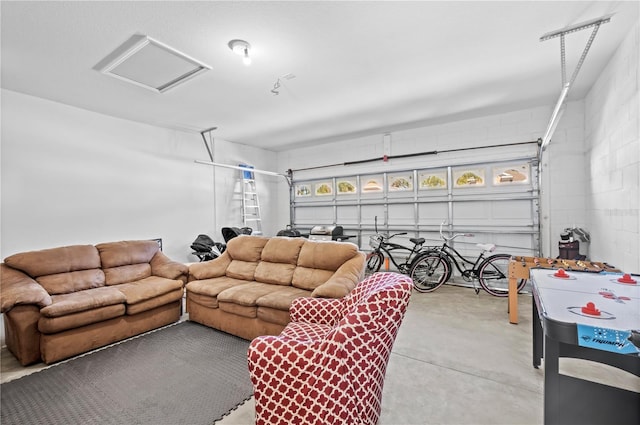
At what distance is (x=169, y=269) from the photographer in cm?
367

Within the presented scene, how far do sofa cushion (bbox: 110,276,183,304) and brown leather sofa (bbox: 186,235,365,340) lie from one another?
0.21 meters

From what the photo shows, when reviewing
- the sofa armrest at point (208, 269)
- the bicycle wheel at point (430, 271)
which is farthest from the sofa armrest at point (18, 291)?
the bicycle wheel at point (430, 271)

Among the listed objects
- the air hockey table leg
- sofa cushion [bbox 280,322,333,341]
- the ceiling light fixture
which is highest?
the ceiling light fixture

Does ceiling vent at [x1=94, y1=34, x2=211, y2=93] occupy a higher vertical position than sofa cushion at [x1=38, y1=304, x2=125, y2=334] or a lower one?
higher

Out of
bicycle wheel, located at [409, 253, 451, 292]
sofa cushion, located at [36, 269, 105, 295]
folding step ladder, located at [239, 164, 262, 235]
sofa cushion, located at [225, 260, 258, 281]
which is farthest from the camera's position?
folding step ladder, located at [239, 164, 262, 235]

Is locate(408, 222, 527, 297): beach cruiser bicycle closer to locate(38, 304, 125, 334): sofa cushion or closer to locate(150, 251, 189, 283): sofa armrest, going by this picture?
locate(150, 251, 189, 283): sofa armrest

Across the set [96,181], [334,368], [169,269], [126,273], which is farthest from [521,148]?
[96,181]

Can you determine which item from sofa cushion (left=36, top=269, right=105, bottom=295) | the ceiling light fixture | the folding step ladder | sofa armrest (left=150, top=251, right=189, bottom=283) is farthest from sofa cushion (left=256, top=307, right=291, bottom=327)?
the folding step ladder

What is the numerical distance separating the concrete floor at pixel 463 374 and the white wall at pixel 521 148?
1915 mm

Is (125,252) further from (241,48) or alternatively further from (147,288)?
(241,48)

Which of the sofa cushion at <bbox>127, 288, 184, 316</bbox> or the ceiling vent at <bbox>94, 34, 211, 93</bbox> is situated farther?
the sofa cushion at <bbox>127, 288, 184, 316</bbox>

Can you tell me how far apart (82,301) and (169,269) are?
1026 millimetres

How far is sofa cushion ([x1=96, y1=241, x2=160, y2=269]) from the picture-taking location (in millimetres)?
3553

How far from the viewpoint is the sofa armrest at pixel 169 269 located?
3627mm
